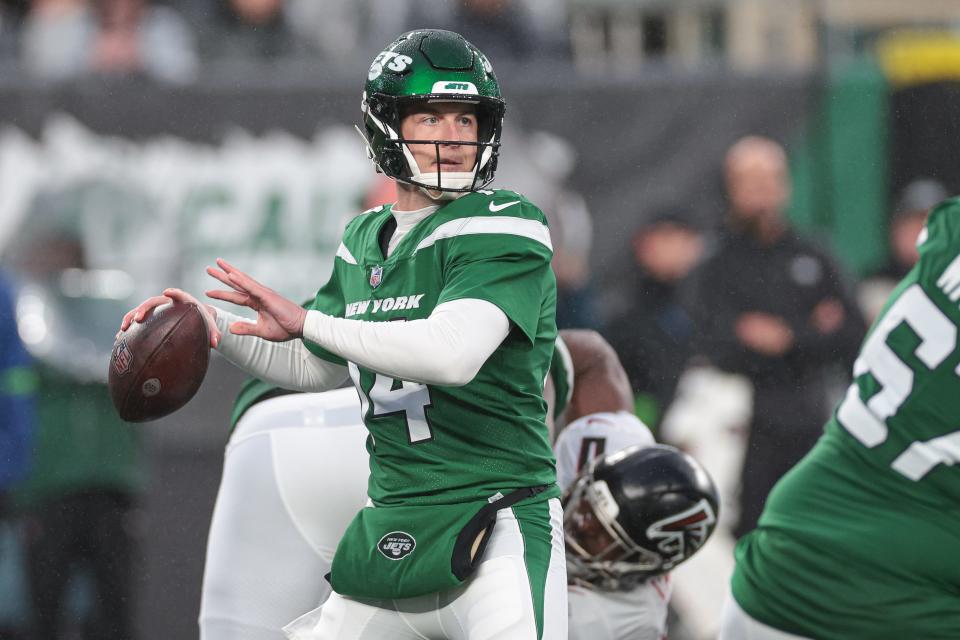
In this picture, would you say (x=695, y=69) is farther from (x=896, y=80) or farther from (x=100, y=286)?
(x=100, y=286)

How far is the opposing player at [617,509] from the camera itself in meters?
3.46

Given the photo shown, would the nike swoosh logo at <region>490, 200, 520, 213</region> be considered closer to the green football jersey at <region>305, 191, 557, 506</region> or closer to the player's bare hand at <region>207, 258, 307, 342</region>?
the green football jersey at <region>305, 191, 557, 506</region>

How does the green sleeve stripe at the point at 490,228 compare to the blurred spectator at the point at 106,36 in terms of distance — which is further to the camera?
the blurred spectator at the point at 106,36

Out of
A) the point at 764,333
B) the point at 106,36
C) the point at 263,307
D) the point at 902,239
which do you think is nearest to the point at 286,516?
the point at 263,307

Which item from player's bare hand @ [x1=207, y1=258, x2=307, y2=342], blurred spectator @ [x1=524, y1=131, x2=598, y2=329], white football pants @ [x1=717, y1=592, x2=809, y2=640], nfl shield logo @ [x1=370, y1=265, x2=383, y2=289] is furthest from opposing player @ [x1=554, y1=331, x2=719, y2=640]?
blurred spectator @ [x1=524, y1=131, x2=598, y2=329]

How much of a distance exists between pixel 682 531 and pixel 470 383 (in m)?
0.98

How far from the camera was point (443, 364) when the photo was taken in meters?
2.54

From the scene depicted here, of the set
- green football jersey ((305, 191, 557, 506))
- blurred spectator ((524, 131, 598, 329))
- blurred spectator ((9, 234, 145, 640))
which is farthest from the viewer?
blurred spectator ((524, 131, 598, 329))

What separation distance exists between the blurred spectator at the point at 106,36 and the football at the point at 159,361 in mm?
3736

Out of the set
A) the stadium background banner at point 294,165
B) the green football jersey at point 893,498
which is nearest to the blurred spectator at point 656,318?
the stadium background banner at point 294,165

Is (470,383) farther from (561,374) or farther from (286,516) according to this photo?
(286,516)

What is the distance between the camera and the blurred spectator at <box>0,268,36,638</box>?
5172mm

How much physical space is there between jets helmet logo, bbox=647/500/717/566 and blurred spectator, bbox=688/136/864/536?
1.82 meters

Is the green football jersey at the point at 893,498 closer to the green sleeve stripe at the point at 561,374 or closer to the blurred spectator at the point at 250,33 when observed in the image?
the green sleeve stripe at the point at 561,374
